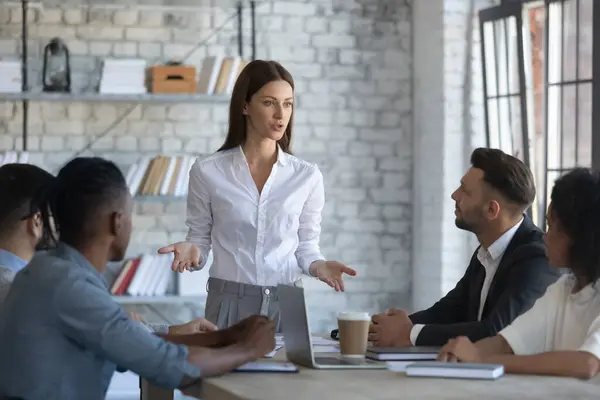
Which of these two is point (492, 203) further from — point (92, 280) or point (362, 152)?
point (362, 152)

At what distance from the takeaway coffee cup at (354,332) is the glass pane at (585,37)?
2879 mm

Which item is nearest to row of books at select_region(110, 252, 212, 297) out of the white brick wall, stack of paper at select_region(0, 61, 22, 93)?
the white brick wall

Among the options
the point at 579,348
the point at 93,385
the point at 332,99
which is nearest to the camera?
the point at 93,385

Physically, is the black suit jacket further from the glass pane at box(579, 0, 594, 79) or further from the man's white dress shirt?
the glass pane at box(579, 0, 594, 79)

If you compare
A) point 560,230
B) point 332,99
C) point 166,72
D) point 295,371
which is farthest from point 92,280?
point 332,99

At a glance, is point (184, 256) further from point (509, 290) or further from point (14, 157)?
point (14, 157)

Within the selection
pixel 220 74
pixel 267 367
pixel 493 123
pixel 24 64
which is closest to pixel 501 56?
pixel 493 123

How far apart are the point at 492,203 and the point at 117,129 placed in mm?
3417

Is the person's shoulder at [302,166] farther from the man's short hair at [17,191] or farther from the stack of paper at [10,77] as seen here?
the stack of paper at [10,77]

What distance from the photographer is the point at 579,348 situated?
2.45m

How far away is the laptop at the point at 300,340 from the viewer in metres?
2.51

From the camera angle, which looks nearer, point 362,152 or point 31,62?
point 31,62

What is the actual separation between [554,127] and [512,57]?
60 centimetres

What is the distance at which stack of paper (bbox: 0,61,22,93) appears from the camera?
580 cm
